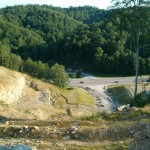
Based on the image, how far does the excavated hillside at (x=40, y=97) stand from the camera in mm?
68625

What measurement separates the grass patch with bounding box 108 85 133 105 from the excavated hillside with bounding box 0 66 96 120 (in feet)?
23.2

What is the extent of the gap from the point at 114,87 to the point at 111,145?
87650mm

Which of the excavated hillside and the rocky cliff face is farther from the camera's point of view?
the excavated hillside

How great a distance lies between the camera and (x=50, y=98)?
8231cm

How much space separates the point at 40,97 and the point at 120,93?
89.6ft

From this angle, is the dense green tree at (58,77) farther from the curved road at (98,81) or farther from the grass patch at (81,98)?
the curved road at (98,81)

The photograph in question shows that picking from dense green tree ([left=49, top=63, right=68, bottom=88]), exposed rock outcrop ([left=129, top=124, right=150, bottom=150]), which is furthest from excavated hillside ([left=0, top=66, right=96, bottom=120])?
exposed rock outcrop ([left=129, top=124, right=150, bottom=150])

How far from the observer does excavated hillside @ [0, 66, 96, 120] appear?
6862cm

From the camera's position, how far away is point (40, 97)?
258ft

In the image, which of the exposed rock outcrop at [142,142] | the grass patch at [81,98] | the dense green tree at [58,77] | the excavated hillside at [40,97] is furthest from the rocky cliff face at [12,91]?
the exposed rock outcrop at [142,142]

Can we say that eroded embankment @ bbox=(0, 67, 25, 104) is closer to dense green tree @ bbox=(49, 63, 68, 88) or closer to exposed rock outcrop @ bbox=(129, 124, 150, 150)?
dense green tree @ bbox=(49, 63, 68, 88)

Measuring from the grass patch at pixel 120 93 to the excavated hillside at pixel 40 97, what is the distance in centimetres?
706

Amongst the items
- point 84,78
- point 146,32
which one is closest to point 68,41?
point 84,78

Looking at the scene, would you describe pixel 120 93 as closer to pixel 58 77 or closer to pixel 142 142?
pixel 58 77
